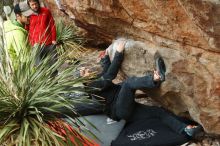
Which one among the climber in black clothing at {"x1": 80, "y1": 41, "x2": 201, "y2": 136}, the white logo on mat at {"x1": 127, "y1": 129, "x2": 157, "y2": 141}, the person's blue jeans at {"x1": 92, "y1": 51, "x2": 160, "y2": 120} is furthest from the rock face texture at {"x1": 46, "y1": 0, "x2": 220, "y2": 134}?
the white logo on mat at {"x1": 127, "y1": 129, "x2": 157, "y2": 141}

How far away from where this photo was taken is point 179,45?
5.77 metres

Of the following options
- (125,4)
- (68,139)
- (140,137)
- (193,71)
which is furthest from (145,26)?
(68,139)

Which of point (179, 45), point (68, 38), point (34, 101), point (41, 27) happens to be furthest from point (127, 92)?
point (68, 38)

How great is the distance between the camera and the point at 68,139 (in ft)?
16.7

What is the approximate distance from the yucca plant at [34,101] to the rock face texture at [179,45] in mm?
1292

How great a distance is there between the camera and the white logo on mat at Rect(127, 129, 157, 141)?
19.7ft

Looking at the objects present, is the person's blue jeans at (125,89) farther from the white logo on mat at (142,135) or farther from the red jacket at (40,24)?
the red jacket at (40,24)

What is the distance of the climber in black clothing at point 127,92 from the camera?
239 inches

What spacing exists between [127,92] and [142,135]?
2.07 ft

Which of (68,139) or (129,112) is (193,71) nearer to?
(129,112)

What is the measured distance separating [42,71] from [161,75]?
1649 mm

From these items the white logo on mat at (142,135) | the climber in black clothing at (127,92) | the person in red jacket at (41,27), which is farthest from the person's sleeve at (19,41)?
the white logo on mat at (142,135)

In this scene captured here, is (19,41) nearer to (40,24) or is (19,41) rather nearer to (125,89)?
(40,24)

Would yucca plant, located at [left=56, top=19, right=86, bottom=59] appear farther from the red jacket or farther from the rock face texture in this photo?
the rock face texture
